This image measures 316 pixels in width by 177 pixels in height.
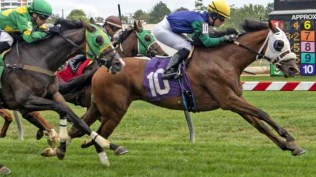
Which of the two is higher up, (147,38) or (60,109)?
(60,109)

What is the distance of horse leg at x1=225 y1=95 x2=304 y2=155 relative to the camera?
296 inches

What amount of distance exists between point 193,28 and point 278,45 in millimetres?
1050

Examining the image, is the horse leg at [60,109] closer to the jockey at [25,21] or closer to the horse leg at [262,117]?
the jockey at [25,21]

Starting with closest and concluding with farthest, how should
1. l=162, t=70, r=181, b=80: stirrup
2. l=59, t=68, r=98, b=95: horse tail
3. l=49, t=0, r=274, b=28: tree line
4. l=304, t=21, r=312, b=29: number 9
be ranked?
l=162, t=70, r=181, b=80: stirrup < l=59, t=68, r=98, b=95: horse tail < l=304, t=21, r=312, b=29: number 9 < l=49, t=0, r=274, b=28: tree line

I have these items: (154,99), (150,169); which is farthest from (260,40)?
(150,169)

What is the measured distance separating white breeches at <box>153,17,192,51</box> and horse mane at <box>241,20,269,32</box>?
728 millimetres

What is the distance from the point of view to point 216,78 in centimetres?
806

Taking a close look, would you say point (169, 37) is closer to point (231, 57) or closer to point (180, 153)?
point (231, 57)

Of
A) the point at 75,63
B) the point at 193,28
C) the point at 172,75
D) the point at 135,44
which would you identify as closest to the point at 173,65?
the point at 172,75

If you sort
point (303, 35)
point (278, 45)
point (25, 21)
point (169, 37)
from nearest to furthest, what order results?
point (25, 21)
point (278, 45)
point (169, 37)
point (303, 35)

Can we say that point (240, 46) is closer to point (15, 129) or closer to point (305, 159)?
point (305, 159)

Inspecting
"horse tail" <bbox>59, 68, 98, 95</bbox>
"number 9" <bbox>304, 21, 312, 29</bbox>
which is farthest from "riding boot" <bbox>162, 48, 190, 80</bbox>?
"number 9" <bbox>304, 21, 312, 29</bbox>

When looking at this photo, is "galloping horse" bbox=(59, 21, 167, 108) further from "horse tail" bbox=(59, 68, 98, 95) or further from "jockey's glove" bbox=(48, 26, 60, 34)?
"jockey's glove" bbox=(48, 26, 60, 34)

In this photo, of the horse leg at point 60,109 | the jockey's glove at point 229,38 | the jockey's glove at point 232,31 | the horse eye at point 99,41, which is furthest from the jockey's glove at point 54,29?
the jockey's glove at point 232,31
